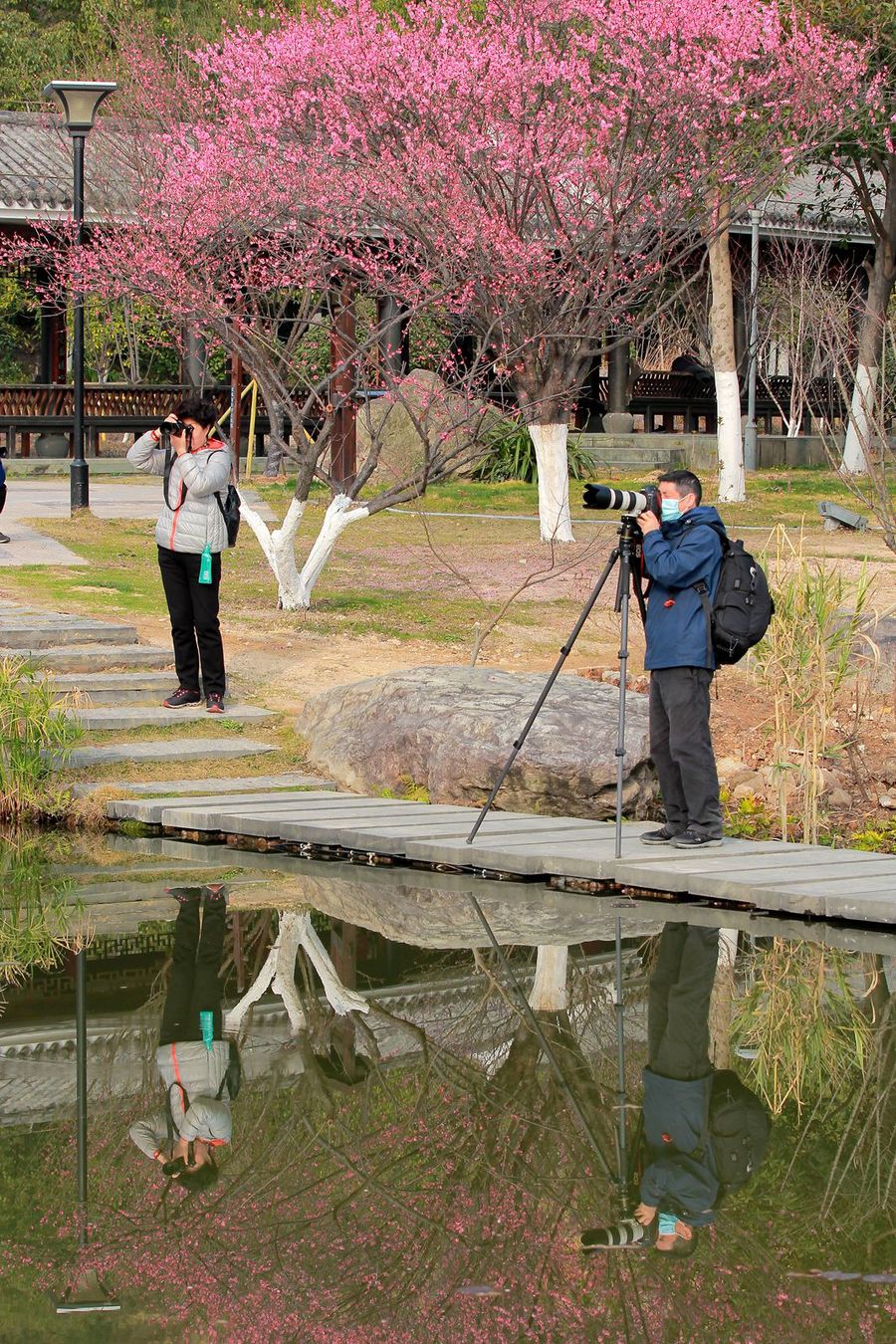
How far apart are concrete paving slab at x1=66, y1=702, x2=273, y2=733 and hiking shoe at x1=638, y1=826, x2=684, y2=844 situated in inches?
129

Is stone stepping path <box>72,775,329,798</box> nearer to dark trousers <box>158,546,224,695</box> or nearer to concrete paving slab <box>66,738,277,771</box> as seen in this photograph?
concrete paving slab <box>66,738,277,771</box>

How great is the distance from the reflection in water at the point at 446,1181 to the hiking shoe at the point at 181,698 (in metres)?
4.57

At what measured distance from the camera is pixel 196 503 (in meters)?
10.6

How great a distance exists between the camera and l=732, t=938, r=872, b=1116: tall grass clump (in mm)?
5484

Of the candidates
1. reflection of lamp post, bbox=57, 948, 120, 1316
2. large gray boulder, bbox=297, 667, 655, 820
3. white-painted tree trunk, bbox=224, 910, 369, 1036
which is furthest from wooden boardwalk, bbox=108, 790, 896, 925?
reflection of lamp post, bbox=57, 948, 120, 1316

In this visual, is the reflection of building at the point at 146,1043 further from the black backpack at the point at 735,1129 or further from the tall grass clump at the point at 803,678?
the tall grass clump at the point at 803,678

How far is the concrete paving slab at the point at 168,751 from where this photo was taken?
32.6 ft

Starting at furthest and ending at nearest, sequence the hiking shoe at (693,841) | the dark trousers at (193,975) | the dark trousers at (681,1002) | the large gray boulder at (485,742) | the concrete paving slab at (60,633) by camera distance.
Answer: the concrete paving slab at (60,633) → the large gray boulder at (485,742) → the hiking shoe at (693,841) → the dark trousers at (193,975) → the dark trousers at (681,1002)

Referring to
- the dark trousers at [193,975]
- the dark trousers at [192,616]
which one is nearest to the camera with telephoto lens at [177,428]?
the dark trousers at [192,616]

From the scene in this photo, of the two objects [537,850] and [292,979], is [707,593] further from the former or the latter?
[292,979]

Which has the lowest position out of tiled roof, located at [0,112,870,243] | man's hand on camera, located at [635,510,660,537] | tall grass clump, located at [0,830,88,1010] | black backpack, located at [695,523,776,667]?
tall grass clump, located at [0,830,88,1010]

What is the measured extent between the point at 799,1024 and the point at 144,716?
18.1ft

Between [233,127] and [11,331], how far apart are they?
9.66 m

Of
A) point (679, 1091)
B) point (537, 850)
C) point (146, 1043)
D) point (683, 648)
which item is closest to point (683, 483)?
point (683, 648)
